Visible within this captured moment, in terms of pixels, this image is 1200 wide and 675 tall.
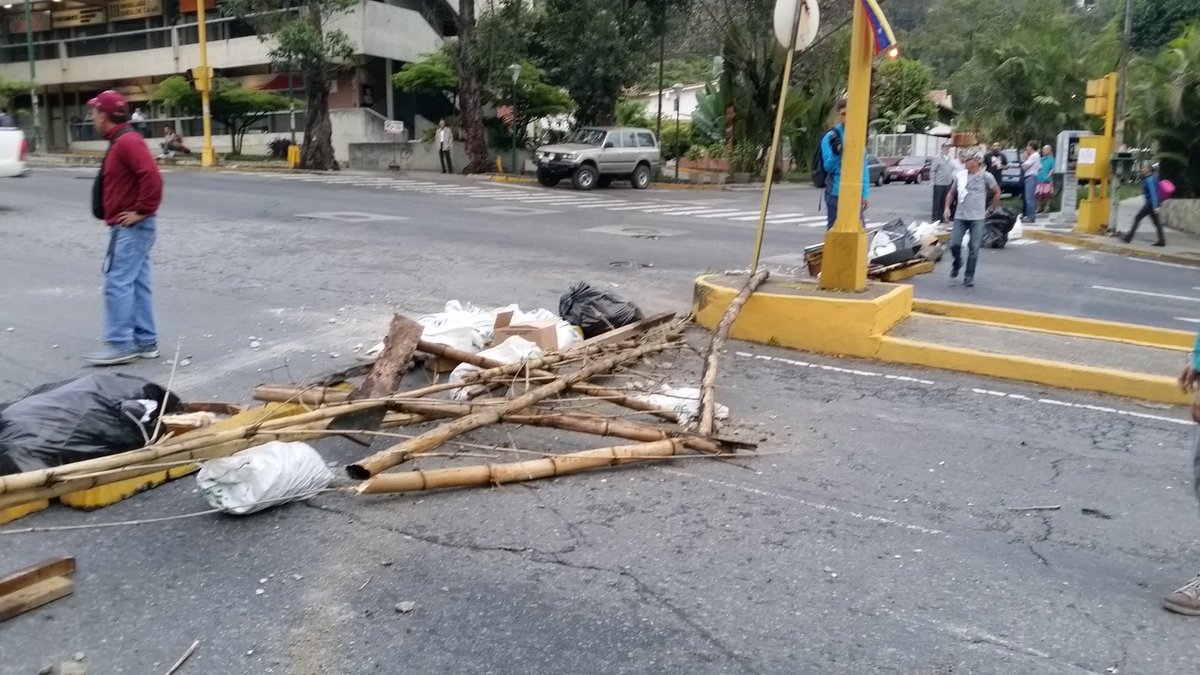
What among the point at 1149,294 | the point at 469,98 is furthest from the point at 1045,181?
the point at 469,98

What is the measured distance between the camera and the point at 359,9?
115 feet

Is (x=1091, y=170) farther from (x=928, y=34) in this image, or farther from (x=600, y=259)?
(x=928, y=34)

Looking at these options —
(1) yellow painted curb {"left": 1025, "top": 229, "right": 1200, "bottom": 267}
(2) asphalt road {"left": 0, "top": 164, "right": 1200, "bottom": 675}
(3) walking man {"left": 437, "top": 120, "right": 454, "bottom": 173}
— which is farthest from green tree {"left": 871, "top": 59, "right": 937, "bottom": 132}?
(2) asphalt road {"left": 0, "top": 164, "right": 1200, "bottom": 675}

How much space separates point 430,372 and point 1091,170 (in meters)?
18.0

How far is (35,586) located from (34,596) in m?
0.08

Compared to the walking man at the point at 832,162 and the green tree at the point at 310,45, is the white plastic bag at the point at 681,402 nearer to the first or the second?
the walking man at the point at 832,162

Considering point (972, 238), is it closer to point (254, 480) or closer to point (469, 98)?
point (254, 480)

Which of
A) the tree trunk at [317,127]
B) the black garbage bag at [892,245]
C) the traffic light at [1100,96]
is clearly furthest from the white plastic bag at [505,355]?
the tree trunk at [317,127]

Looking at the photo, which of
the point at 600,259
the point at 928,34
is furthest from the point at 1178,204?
the point at 928,34

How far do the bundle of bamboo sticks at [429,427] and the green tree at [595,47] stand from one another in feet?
86.7

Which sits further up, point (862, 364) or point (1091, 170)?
point (1091, 170)

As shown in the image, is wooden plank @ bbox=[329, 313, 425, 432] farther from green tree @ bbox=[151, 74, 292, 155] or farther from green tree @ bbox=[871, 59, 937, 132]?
green tree @ bbox=[871, 59, 937, 132]

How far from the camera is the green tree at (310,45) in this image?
95.9 ft

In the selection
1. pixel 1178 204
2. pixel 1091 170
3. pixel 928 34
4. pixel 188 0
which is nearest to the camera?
pixel 1091 170
